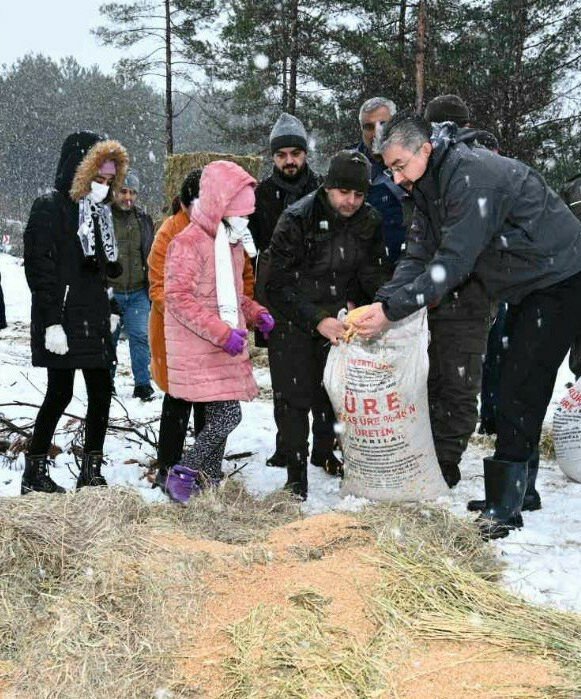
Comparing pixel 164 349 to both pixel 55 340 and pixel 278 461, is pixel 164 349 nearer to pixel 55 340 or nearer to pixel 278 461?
pixel 55 340

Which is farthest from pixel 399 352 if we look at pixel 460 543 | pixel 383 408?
pixel 460 543

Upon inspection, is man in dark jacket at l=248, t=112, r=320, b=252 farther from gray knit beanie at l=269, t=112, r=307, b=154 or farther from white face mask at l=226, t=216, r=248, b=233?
white face mask at l=226, t=216, r=248, b=233

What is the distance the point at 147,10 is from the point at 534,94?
11.7 m

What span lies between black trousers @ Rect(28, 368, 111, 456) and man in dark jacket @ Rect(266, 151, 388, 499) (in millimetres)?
895

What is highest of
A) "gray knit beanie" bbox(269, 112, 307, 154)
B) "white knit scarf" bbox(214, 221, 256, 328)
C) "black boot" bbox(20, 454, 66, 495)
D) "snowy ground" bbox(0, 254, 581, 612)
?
"gray knit beanie" bbox(269, 112, 307, 154)

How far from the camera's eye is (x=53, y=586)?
101 inches

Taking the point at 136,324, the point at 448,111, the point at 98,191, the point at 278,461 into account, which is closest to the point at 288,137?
the point at 448,111

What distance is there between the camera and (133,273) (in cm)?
689

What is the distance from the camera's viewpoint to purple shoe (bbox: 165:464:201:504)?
3715 mm

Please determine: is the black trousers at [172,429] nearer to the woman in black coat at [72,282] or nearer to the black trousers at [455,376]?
the woman in black coat at [72,282]

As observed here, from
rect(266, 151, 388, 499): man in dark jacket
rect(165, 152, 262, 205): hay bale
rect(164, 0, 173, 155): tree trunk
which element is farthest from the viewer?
rect(164, 0, 173, 155): tree trunk

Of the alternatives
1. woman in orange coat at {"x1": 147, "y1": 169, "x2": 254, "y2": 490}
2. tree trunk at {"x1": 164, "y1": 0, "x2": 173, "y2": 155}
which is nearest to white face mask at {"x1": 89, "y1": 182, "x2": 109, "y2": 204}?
woman in orange coat at {"x1": 147, "y1": 169, "x2": 254, "y2": 490}

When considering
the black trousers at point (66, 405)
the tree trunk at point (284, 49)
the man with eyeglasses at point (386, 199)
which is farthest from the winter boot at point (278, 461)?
the tree trunk at point (284, 49)

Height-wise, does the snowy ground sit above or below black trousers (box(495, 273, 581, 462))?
below
